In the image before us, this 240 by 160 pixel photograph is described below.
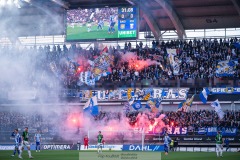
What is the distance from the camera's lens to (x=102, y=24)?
5803 cm

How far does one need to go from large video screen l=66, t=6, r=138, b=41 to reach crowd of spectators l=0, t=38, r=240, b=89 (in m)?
4.83

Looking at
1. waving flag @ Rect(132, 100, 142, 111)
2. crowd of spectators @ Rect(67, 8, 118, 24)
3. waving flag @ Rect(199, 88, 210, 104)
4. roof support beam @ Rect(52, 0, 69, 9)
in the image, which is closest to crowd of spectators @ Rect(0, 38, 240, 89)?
waving flag @ Rect(132, 100, 142, 111)

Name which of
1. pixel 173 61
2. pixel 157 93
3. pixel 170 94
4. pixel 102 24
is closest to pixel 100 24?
pixel 102 24

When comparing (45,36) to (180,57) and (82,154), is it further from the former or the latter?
(82,154)

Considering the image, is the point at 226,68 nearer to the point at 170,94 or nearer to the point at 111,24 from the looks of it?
the point at 170,94

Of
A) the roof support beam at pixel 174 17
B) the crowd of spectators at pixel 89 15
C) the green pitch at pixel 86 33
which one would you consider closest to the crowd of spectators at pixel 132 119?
the green pitch at pixel 86 33

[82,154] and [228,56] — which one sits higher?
[228,56]

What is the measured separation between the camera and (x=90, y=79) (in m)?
62.3

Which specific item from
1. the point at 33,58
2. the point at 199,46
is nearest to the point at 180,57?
the point at 199,46

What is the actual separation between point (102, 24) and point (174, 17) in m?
10.1

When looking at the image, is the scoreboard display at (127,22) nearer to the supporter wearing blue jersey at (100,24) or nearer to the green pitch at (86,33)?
the green pitch at (86,33)

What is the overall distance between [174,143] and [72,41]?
1545cm

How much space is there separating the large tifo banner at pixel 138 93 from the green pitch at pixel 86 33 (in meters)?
6.74

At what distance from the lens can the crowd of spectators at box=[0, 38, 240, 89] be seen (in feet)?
198
